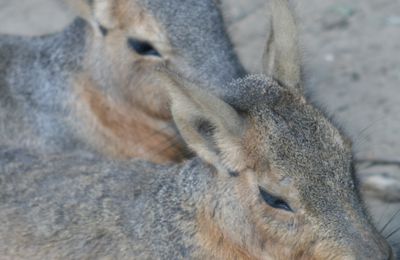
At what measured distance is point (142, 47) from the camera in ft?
17.3

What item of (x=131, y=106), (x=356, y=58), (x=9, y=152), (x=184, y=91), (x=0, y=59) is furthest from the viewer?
(x=356, y=58)

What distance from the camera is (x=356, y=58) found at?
7281mm

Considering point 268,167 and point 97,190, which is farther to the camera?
point 97,190

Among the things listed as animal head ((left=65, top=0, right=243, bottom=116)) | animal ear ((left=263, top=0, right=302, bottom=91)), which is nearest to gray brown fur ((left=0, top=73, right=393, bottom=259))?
animal ear ((left=263, top=0, right=302, bottom=91))

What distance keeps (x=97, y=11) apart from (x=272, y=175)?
6.63ft

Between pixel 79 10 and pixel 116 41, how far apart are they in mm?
329

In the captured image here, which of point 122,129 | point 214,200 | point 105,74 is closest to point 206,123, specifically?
point 214,200

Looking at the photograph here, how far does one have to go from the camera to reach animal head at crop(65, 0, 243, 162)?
5.16 meters

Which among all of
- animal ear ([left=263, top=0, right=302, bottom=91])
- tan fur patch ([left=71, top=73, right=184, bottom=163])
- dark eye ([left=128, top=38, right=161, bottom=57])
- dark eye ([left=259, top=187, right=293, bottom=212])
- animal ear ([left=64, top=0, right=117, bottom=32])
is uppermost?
animal ear ([left=263, top=0, right=302, bottom=91])

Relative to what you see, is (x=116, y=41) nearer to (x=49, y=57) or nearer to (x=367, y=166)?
(x=49, y=57)

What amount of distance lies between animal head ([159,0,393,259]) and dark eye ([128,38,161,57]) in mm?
1179

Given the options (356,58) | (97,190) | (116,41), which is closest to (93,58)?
(116,41)

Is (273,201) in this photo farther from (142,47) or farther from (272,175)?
(142,47)

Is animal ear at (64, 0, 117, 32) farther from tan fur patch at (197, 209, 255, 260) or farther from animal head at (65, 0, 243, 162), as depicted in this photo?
tan fur patch at (197, 209, 255, 260)
